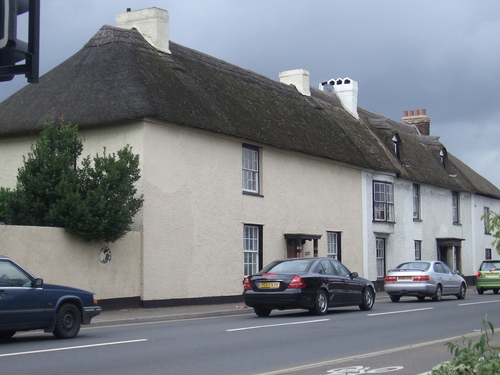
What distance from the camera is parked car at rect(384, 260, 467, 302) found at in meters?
26.5

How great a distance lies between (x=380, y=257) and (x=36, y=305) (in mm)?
25123

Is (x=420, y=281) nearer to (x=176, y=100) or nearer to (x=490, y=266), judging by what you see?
(x=490, y=266)

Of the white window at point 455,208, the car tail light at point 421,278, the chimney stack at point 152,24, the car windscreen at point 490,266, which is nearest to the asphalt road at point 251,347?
the car tail light at point 421,278

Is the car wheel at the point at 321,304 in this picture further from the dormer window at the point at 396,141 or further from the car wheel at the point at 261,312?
the dormer window at the point at 396,141

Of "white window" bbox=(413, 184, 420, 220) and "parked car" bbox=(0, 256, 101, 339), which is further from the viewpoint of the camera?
"white window" bbox=(413, 184, 420, 220)

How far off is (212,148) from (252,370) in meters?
16.0

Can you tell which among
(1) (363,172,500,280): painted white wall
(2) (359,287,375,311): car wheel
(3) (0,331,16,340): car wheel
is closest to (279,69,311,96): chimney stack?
(1) (363,172,500,280): painted white wall

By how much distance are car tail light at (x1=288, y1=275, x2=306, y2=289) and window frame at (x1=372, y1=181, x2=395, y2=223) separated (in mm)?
17207

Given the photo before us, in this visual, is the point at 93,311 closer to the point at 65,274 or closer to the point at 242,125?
the point at 65,274

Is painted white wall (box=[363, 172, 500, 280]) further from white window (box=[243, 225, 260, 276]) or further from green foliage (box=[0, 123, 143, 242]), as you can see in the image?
green foliage (box=[0, 123, 143, 242])

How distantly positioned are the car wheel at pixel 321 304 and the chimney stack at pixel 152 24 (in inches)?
462

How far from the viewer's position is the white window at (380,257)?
120 feet

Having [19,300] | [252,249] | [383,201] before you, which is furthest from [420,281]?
[19,300]

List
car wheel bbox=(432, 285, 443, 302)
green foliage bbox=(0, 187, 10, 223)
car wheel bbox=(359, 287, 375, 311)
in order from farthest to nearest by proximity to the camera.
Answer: car wheel bbox=(432, 285, 443, 302)
car wheel bbox=(359, 287, 375, 311)
green foliage bbox=(0, 187, 10, 223)
